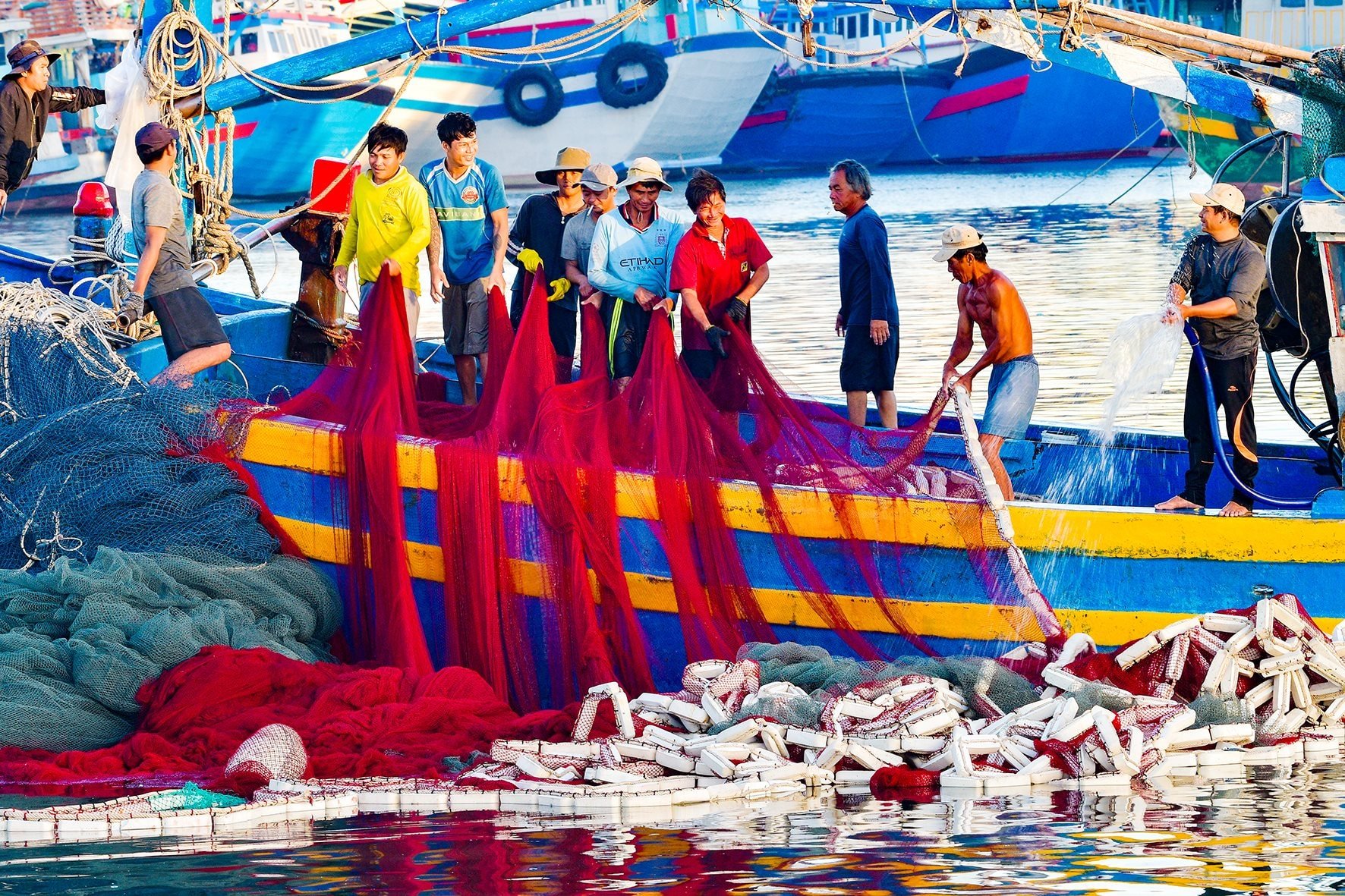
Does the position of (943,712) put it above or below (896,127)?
below

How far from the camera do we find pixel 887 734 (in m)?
7.35

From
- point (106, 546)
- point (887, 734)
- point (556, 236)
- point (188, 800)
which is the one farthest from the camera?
point (556, 236)

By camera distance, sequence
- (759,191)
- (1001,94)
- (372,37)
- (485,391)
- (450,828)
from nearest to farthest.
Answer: (450,828)
(485,391)
(372,37)
(759,191)
(1001,94)

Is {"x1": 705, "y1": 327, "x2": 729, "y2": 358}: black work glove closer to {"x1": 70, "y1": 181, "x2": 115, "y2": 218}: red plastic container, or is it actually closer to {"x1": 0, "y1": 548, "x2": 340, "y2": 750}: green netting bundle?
{"x1": 0, "y1": 548, "x2": 340, "y2": 750}: green netting bundle

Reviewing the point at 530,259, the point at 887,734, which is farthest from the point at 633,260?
the point at 887,734

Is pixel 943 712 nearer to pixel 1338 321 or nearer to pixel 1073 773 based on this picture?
pixel 1073 773

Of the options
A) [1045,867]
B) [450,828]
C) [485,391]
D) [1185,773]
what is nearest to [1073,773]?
[1185,773]

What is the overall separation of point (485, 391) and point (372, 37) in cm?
250

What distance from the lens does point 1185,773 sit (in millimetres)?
7207

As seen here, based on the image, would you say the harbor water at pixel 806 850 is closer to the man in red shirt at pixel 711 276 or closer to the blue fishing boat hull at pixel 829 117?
the man in red shirt at pixel 711 276

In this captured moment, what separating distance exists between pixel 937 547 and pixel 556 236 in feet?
10.6

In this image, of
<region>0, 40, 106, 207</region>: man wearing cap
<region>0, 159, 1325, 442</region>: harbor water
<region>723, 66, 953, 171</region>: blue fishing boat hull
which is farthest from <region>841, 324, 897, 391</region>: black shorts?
<region>723, 66, 953, 171</region>: blue fishing boat hull

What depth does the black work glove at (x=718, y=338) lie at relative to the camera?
9008 millimetres

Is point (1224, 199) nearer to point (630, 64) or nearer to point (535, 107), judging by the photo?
point (535, 107)
